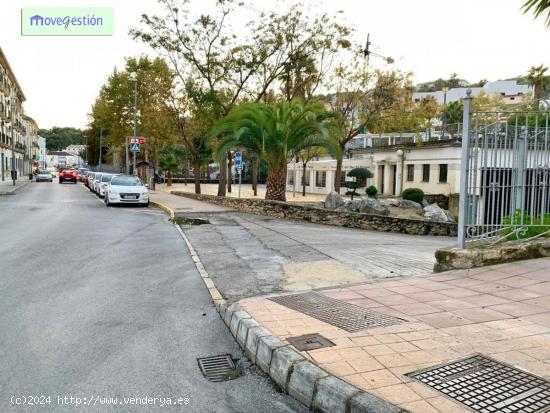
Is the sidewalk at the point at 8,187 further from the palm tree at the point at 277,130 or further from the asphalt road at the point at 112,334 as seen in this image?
the asphalt road at the point at 112,334

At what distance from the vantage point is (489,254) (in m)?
6.88

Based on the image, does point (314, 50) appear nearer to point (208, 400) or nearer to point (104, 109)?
point (208, 400)

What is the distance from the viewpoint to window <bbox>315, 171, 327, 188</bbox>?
45.5 m

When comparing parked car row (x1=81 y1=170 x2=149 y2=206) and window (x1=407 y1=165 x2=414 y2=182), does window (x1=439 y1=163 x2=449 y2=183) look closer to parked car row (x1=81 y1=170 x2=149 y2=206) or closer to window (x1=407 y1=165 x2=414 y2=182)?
window (x1=407 y1=165 x2=414 y2=182)

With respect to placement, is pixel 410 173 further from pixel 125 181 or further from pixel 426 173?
pixel 125 181

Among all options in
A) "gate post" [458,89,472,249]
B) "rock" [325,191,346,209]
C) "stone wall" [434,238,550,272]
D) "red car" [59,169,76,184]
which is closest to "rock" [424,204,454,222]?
"rock" [325,191,346,209]

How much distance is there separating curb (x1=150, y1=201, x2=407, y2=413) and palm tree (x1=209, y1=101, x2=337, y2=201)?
1479 centimetres

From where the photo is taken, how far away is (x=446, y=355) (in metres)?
3.77

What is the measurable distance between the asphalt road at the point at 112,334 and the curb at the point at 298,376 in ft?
0.34

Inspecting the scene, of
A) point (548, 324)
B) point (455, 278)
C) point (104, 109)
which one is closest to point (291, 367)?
point (548, 324)

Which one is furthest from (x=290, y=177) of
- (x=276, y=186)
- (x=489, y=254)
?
(x=489, y=254)

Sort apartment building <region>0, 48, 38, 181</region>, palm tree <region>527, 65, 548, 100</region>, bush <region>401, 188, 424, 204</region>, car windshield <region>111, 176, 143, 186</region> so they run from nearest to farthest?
car windshield <region>111, 176, 143, 186</region> → bush <region>401, 188, 424, 204</region> → palm tree <region>527, 65, 548, 100</region> → apartment building <region>0, 48, 38, 181</region>

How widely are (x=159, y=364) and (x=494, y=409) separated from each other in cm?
261

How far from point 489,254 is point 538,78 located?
4431 centimetres
